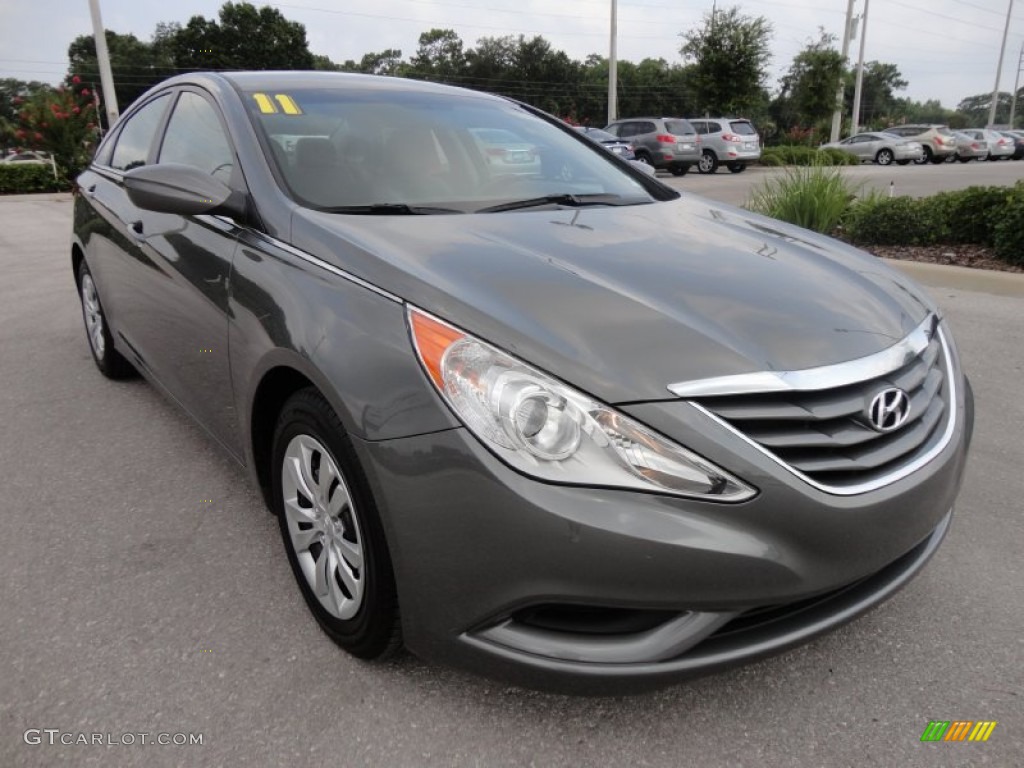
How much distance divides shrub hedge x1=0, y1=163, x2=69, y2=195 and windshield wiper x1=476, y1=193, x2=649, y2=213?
878 inches

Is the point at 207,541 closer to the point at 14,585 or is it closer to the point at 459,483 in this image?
the point at 14,585

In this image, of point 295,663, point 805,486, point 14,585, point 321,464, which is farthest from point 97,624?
point 805,486

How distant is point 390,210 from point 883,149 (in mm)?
34374

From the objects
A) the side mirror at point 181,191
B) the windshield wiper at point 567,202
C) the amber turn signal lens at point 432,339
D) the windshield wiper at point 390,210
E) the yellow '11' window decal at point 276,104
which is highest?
the yellow '11' window decal at point 276,104

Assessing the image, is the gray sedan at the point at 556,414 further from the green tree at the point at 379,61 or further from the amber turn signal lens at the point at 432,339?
the green tree at the point at 379,61

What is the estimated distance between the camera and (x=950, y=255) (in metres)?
7.36

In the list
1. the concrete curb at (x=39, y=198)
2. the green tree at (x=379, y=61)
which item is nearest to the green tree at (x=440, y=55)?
the green tree at (x=379, y=61)

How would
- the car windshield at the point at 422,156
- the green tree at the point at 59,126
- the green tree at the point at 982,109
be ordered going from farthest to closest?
the green tree at the point at 982,109 → the green tree at the point at 59,126 → the car windshield at the point at 422,156

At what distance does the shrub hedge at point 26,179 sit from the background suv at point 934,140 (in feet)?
103

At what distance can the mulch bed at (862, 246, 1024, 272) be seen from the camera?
6.97 meters

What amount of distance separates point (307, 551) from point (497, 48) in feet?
273

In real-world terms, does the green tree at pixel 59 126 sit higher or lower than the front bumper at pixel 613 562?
higher

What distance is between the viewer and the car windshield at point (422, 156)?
2.54 meters

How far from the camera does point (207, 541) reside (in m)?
2.76
